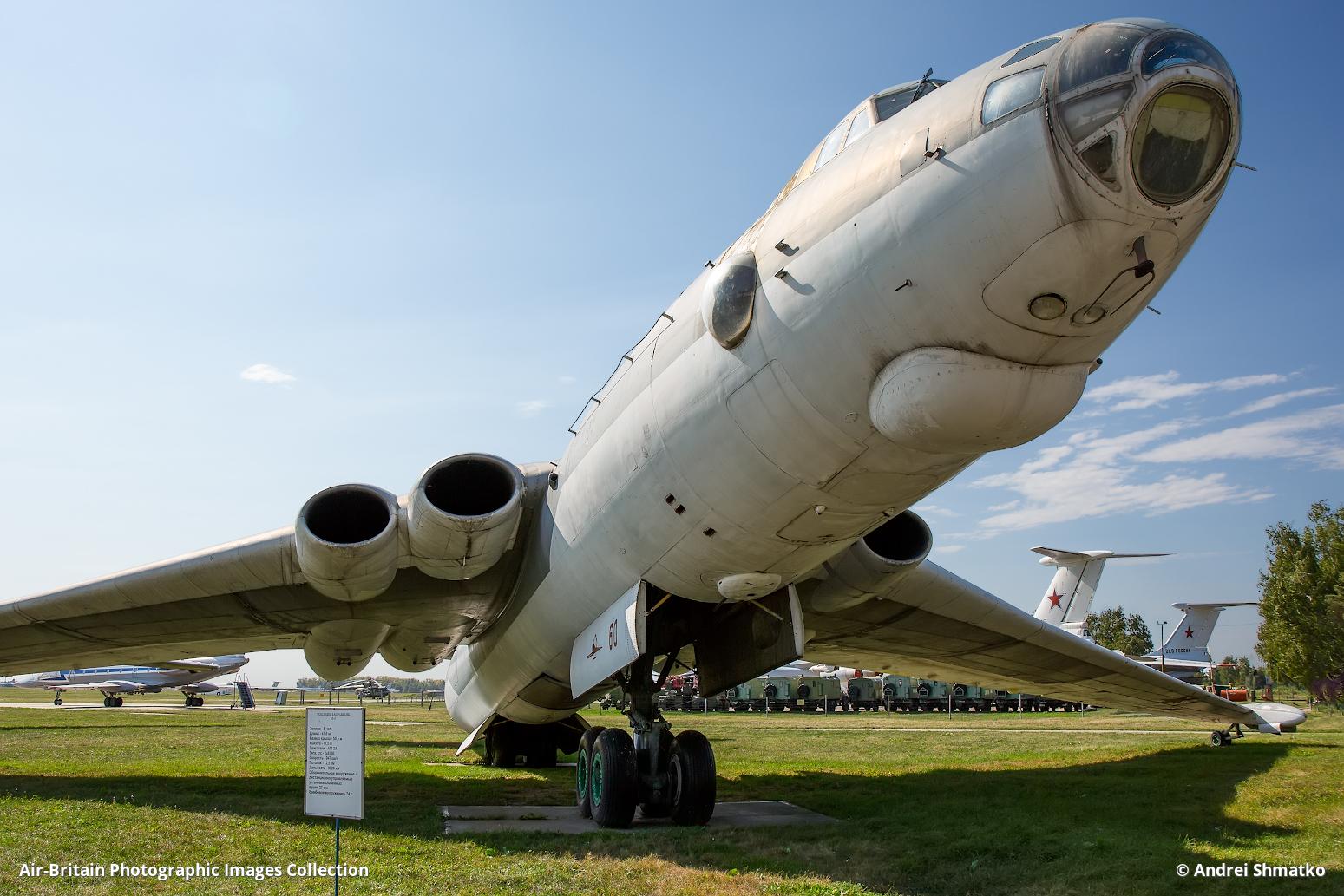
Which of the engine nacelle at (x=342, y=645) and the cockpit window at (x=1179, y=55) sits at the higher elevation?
the cockpit window at (x=1179, y=55)

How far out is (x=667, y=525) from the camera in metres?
6.25

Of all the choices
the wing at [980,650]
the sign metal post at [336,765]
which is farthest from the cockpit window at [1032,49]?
the wing at [980,650]

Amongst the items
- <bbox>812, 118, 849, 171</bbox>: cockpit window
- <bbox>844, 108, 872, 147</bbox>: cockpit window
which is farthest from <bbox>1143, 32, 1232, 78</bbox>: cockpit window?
<bbox>812, 118, 849, 171</bbox>: cockpit window

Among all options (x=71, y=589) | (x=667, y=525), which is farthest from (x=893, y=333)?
(x=71, y=589)

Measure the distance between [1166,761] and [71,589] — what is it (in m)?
14.1

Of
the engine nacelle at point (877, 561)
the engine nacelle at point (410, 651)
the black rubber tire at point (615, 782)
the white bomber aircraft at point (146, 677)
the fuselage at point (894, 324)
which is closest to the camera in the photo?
the fuselage at point (894, 324)

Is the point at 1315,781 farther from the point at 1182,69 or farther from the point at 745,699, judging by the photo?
the point at 745,699

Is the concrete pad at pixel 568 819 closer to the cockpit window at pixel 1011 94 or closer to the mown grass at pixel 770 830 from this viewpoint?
the mown grass at pixel 770 830

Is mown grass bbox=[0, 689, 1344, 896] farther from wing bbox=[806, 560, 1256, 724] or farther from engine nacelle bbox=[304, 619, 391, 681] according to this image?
engine nacelle bbox=[304, 619, 391, 681]

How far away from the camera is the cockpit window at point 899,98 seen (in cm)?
511

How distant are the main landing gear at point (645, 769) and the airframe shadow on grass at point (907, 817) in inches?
10.3

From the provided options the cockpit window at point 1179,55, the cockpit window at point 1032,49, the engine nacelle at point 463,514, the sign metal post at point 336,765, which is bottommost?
the sign metal post at point 336,765

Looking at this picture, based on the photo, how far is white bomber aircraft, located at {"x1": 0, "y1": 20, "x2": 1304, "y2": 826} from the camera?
386 centimetres

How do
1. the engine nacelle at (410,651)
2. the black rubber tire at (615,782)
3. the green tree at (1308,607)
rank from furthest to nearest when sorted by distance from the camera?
the green tree at (1308,607) → the engine nacelle at (410,651) → the black rubber tire at (615,782)
